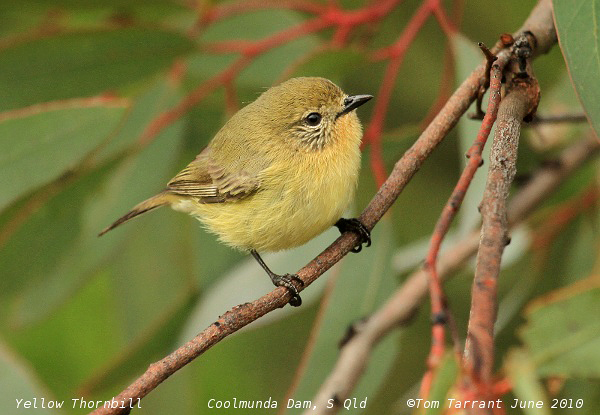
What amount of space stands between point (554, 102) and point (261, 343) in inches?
74.7

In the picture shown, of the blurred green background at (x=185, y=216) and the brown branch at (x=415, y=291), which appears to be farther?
the blurred green background at (x=185, y=216)

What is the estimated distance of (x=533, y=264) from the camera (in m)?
3.39

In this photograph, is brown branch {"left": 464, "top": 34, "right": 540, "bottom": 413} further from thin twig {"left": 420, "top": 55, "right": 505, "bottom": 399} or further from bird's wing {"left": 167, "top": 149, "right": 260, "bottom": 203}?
bird's wing {"left": 167, "top": 149, "right": 260, "bottom": 203}

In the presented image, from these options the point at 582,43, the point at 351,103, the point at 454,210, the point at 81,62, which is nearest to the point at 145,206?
the point at 81,62

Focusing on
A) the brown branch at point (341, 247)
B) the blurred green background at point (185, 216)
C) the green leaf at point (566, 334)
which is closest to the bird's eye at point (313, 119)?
the blurred green background at point (185, 216)

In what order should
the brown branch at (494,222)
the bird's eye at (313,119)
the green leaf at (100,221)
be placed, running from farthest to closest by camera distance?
the green leaf at (100,221)
the bird's eye at (313,119)
the brown branch at (494,222)

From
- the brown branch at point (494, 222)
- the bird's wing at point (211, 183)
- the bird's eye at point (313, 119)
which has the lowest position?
the brown branch at point (494, 222)

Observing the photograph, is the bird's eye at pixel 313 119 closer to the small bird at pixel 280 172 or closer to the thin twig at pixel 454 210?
the small bird at pixel 280 172

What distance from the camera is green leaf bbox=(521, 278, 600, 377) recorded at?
6.89 feet

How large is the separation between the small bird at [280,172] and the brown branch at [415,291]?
305 mm

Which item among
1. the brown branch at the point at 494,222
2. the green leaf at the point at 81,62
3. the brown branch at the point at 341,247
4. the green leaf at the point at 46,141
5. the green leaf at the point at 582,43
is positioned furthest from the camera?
the green leaf at the point at 81,62

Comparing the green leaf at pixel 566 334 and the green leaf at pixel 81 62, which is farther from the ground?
the green leaf at pixel 81 62

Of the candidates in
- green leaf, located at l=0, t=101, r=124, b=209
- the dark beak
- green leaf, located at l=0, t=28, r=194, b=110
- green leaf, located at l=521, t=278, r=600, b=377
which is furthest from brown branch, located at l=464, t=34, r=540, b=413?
green leaf, located at l=0, t=28, r=194, b=110

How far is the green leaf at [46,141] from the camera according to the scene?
2.67 meters
